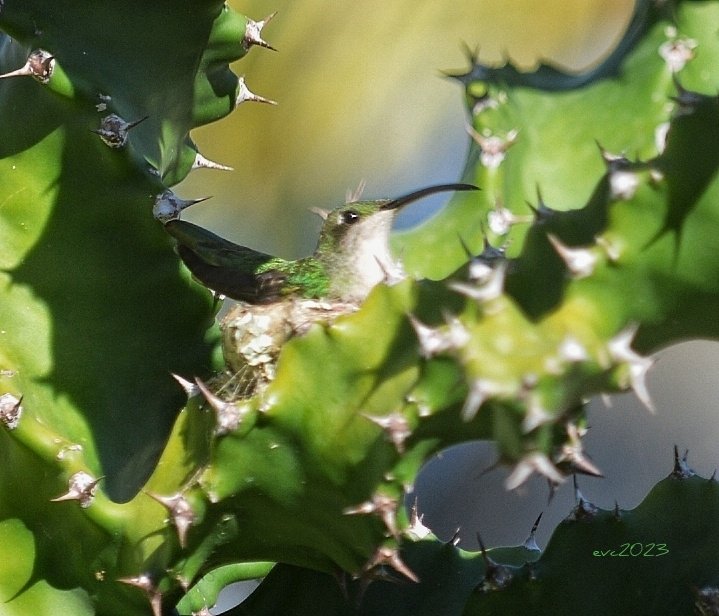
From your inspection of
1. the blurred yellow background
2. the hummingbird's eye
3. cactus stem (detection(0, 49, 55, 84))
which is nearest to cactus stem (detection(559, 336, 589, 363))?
cactus stem (detection(0, 49, 55, 84))

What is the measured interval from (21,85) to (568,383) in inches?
33.4

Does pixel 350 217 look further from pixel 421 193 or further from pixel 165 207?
pixel 165 207

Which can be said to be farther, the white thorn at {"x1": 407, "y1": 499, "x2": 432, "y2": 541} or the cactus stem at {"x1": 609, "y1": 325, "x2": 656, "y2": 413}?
the white thorn at {"x1": 407, "y1": 499, "x2": 432, "y2": 541}

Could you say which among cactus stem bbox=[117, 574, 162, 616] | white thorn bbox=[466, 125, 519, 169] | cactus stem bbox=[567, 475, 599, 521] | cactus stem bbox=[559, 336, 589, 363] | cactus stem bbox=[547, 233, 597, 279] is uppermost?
cactus stem bbox=[547, 233, 597, 279]

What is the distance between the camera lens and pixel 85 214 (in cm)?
137

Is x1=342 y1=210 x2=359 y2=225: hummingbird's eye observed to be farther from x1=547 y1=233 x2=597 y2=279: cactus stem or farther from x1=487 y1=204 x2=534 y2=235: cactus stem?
x1=547 y1=233 x2=597 y2=279: cactus stem

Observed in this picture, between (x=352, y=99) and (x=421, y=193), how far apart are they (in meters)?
3.40

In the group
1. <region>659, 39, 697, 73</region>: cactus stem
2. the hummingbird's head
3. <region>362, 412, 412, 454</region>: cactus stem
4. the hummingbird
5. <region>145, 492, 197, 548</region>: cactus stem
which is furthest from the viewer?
the hummingbird's head

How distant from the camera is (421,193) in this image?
6.21ft

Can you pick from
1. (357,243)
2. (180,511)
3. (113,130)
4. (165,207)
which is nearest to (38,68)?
(113,130)

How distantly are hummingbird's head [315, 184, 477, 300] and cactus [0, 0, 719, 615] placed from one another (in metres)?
0.38

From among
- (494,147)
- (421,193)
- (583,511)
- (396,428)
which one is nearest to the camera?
(396,428)

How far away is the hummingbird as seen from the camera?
1.69 metres

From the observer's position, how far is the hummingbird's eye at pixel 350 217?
2127 millimetres
